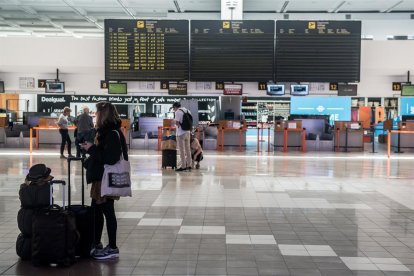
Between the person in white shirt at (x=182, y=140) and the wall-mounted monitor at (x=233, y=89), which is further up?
the wall-mounted monitor at (x=233, y=89)

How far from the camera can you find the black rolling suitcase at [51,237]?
171 inches

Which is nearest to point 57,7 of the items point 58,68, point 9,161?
point 58,68

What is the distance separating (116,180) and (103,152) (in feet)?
0.89

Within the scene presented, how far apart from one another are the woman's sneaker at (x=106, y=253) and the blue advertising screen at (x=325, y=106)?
2122 cm

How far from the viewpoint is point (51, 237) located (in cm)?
434

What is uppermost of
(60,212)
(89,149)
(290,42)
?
(290,42)

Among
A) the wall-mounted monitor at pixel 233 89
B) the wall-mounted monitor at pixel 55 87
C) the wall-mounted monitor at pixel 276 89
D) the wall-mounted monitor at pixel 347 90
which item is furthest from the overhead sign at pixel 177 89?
the wall-mounted monitor at pixel 347 90

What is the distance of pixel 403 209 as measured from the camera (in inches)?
291

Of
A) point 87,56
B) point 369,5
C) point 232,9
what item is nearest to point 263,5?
point 232,9

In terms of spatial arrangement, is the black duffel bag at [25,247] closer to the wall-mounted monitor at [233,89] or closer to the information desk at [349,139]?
the wall-mounted monitor at [233,89]

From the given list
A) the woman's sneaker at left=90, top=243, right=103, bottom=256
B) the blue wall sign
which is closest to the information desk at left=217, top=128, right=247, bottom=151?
the blue wall sign

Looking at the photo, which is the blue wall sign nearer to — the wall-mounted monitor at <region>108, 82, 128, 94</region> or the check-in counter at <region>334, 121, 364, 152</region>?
the check-in counter at <region>334, 121, 364, 152</region>

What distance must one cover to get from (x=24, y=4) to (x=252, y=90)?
338 inches

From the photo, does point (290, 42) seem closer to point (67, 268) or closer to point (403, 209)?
point (403, 209)
